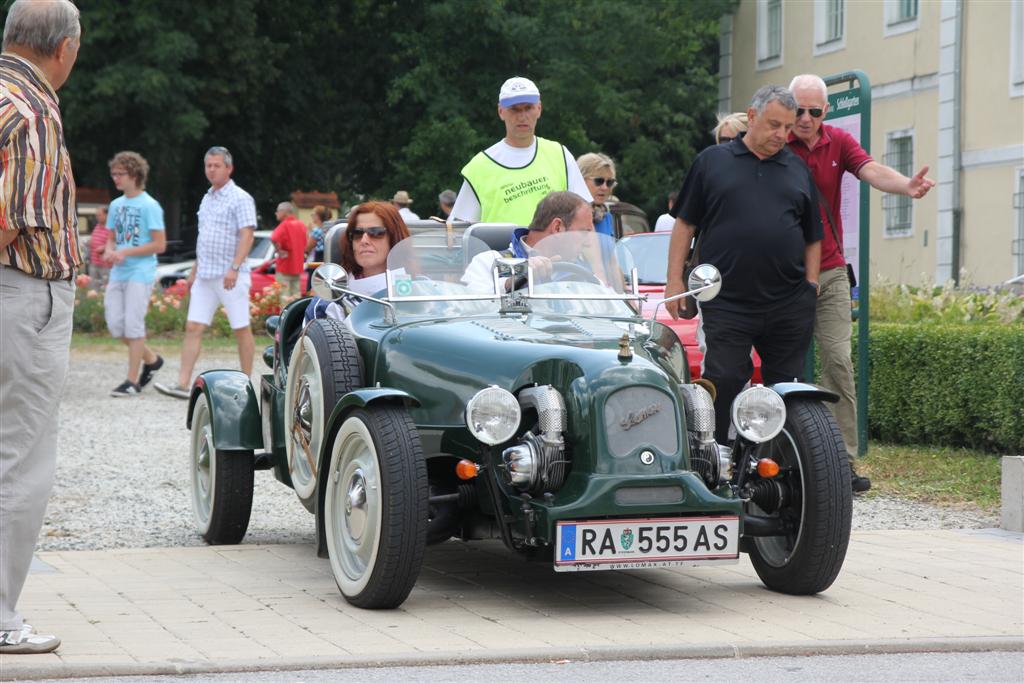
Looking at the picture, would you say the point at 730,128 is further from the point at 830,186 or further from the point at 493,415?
the point at 493,415

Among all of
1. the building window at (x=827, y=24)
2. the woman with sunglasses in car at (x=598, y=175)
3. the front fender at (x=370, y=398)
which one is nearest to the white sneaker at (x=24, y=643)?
the front fender at (x=370, y=398)

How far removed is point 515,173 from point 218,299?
655cm

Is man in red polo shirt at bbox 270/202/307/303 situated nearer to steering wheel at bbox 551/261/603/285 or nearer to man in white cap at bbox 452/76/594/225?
man in white cap at bbox 452/76/594/225

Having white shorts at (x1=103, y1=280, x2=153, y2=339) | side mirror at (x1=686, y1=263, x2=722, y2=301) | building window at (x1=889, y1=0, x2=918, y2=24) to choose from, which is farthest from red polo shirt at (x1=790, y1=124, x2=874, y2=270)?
building window at (x1=889, y1=0, x2=918, y2=24)

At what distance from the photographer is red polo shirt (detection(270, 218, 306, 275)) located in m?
23.3

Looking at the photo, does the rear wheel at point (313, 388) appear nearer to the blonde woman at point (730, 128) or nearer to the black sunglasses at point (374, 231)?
the black sunglasses at point (374, 231)

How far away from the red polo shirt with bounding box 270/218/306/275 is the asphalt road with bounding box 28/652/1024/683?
1847cm

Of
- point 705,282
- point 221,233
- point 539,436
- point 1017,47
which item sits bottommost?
point 539,436

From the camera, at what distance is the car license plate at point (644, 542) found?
18.8 ft

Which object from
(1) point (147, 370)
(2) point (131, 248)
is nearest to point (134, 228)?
(2) point (131, 248)

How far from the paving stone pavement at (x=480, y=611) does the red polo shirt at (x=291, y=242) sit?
1590cm

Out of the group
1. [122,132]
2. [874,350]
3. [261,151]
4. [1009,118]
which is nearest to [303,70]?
[261,151]

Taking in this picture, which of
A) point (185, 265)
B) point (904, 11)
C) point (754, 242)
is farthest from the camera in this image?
point (185, 265)

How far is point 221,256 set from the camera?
14070mm
